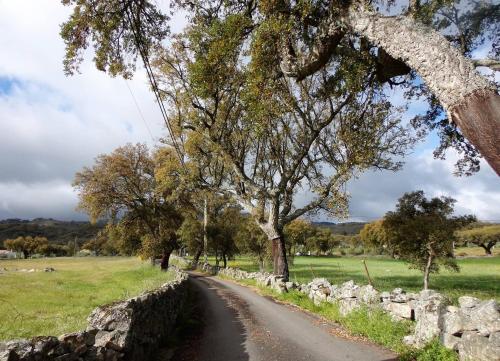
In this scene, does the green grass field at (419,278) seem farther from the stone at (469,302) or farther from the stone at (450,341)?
the stone at (450,341)

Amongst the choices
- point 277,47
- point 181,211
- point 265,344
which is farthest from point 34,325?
point 181,211

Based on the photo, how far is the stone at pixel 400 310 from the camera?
11.4 meters

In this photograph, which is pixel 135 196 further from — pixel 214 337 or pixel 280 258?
pixel 214 337

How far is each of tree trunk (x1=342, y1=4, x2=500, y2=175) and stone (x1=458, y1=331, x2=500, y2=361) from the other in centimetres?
407

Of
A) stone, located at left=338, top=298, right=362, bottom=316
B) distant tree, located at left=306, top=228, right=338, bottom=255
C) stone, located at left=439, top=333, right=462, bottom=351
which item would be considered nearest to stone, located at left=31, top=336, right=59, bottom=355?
stone, located at left=439, top=333, right=462, bottom=351

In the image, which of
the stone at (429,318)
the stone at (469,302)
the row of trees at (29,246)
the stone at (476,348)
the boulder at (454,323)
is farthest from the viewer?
the row of trees at (29,246)

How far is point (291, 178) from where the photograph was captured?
29.4 metres

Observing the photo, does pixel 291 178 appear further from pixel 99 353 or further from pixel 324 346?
pixel 99 353

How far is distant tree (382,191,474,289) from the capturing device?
85.6ft

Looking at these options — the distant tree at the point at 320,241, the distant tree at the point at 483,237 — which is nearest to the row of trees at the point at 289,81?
the distant tree at the point at 320,241

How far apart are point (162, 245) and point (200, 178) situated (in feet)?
76.0

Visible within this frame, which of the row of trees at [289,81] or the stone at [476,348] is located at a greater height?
the row of trees at [289,81]

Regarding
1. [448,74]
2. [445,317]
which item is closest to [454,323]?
[445,317]

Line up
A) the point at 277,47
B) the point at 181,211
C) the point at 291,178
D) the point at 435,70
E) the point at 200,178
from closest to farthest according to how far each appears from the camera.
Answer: the point at 435,70 → the point at 277,47 → the point at 291,178 → the point at 200,178 → the point at 181,211
